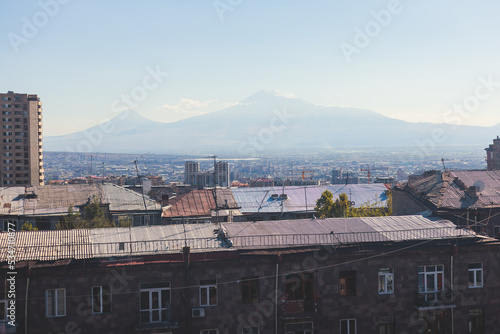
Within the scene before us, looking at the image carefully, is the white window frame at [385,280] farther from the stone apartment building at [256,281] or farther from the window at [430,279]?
the window at [430,279]

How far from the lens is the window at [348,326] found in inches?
840

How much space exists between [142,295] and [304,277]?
5917 mm

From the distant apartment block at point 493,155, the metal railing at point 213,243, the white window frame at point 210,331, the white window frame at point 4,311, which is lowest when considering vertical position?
the white window frame at point 210,331

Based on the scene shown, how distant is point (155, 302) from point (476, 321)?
1257cm

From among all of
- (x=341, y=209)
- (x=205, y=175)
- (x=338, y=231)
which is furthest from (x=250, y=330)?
(x=205, y=175)

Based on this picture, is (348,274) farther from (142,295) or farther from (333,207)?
(333,207)

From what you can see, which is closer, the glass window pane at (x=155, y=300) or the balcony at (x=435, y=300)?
the glass window pane at (x=155, y=300)

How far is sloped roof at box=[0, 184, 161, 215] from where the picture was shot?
39250 millimetres

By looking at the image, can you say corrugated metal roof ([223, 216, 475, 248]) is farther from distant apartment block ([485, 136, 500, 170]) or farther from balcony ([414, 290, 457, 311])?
distant apartment block ([485, 136, 500, 170])

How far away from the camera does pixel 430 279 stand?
22.2 meters

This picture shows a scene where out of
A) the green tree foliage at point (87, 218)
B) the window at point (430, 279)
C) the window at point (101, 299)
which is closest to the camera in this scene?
the window at point (101, 299)

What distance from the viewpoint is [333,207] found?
47281mm

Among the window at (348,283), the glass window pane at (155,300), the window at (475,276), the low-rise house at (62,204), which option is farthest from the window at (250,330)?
the low-rise house at (62,204)

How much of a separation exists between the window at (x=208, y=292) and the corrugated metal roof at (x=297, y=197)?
2925cm
